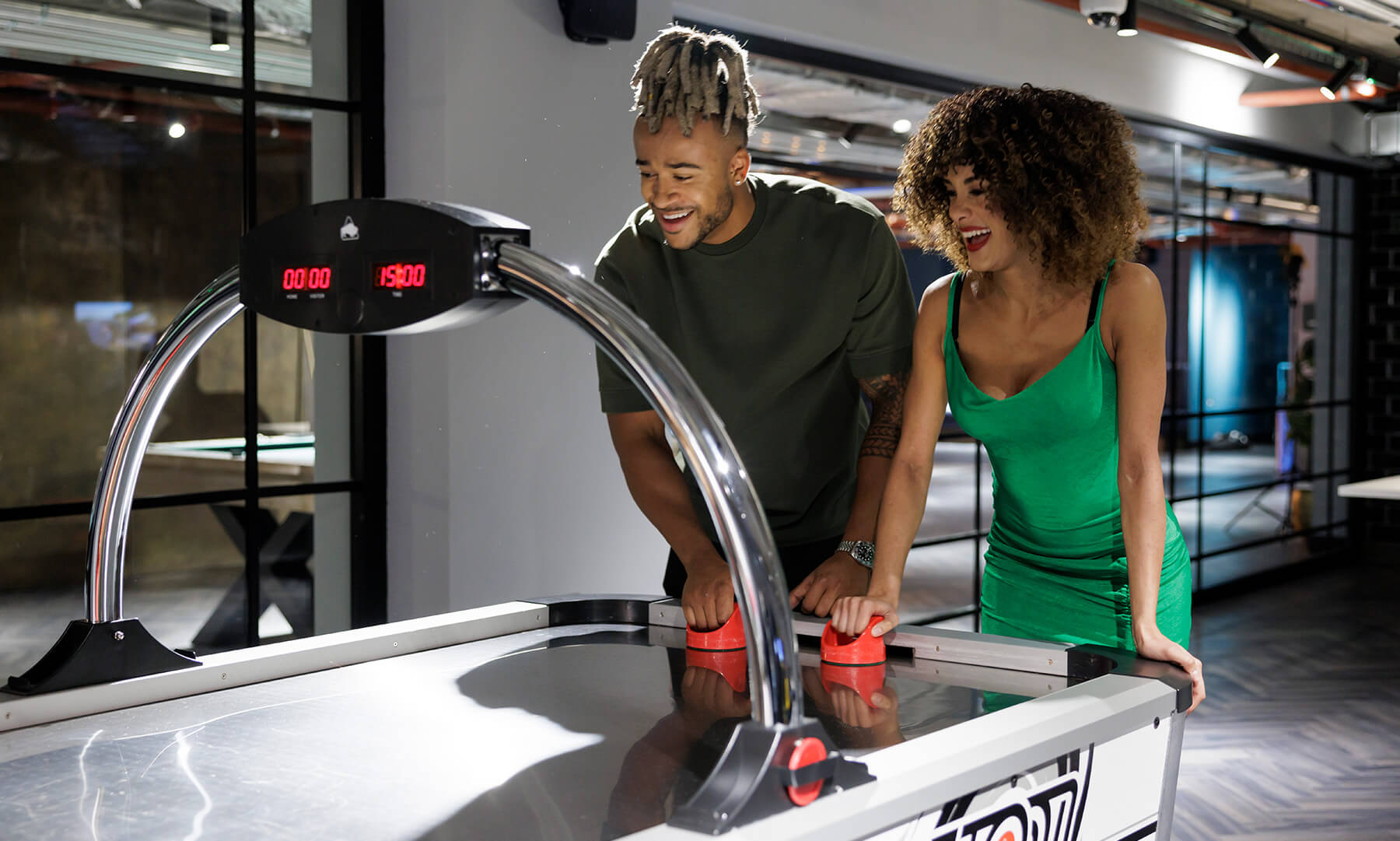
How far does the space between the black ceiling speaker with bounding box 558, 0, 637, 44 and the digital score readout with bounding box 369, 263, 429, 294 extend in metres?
2.20

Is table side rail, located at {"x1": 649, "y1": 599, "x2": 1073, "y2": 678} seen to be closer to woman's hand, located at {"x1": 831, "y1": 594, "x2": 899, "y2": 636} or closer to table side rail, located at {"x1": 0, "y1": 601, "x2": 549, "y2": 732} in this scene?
woman's hand, located at {"x1": 831, "y1": 594, "x2": 899, "y2": 636}

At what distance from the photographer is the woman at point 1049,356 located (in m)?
1.61

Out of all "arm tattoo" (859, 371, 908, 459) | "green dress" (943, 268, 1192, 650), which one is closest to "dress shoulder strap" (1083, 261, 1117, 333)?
"green dress" (943, 268, 1192, 650)

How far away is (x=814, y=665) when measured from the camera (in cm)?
151

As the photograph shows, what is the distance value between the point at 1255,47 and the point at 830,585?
3837 mm

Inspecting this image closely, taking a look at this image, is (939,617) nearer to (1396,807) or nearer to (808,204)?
(1396,807)

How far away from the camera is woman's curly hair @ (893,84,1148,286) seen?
1647mm

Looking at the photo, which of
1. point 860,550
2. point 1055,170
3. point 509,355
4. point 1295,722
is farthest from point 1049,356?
point 1295,722

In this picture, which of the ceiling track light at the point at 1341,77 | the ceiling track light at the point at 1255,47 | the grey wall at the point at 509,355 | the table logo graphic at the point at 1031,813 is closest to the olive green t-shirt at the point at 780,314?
the table logo graphic at the point at 1031,813

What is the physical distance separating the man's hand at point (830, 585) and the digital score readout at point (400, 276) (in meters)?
0.80

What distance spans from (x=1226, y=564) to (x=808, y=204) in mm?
5965

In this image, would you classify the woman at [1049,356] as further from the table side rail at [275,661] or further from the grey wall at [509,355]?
the grey wall at [509,355]

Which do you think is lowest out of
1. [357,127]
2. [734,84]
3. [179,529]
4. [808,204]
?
[179,529]

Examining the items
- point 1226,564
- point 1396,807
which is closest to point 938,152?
point 1396,807
